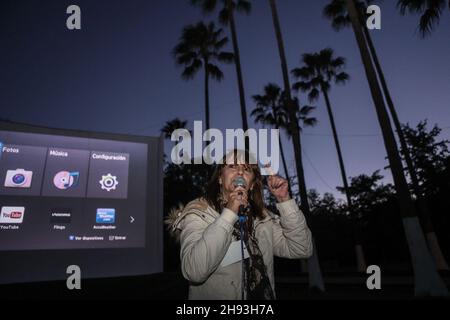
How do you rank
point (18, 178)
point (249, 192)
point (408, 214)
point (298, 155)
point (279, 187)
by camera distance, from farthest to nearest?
point (298, 155), point (18, 178), point (408, 214), point (249, 192), point (279, 187)

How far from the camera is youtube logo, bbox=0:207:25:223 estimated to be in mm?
7914

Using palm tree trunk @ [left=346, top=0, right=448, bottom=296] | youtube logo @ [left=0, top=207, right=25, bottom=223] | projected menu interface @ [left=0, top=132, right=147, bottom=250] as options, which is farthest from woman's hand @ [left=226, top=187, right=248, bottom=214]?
youtube logo @ [left=0, top=207, right=25, bottom=223]

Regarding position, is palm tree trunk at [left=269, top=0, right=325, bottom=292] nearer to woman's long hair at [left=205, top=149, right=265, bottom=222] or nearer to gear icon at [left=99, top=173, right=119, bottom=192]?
gear icon at [left=99, top=173, right=119, bottom=192]

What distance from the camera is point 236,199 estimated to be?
141 centimetres

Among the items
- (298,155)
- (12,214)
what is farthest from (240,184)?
(298,155)

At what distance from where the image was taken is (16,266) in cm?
805

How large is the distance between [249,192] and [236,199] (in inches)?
17.6

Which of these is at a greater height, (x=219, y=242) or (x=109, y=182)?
(x=109, y=182)

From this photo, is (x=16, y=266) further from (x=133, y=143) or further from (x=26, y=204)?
(x=133, y=143)

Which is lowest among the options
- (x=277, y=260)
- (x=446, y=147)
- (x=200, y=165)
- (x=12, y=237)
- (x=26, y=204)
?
(x=277, y=260)

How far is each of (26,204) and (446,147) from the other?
22.8m

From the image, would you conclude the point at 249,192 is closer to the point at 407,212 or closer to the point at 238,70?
Result: the point at 407,212
